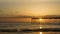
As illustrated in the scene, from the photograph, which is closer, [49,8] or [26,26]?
[26,26]

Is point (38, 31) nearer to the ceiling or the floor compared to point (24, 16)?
nearer to the floor

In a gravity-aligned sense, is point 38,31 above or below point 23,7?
below

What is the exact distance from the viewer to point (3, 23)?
925 mm

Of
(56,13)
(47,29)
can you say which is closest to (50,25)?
(47,29)

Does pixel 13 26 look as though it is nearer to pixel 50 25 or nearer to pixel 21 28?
pixel 21 28

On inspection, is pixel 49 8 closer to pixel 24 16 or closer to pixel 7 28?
pixel 24 16

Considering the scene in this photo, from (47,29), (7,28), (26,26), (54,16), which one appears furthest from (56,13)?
(7,28)

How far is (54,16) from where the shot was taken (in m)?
0.94

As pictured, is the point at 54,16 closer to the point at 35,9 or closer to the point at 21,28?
the point at 35,9

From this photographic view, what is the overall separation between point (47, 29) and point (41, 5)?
9.6 inches

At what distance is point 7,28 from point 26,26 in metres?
0.15

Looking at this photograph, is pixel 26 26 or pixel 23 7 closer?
pixel 26 26

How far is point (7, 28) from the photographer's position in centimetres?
89

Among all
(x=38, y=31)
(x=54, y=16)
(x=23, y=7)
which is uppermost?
(x=23, y=7)
